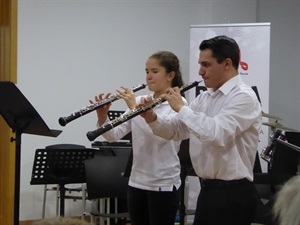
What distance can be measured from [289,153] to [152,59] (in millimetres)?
879


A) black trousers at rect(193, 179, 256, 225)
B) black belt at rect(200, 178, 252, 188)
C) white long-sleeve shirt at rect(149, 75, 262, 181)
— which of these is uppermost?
white long-sleeve shirt at rect(149, 75, 262, 181)

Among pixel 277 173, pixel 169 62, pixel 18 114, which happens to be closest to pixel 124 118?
pixel 169 62

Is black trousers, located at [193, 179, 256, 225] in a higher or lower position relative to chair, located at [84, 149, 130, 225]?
higher

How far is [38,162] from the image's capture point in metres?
3.40

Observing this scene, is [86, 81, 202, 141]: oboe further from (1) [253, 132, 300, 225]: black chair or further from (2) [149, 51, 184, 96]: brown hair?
(1) [253, 132, 300, 225]: black chair

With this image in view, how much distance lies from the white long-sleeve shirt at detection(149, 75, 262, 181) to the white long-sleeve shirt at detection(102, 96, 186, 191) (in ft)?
1.21

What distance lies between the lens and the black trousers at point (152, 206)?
2.41 metres

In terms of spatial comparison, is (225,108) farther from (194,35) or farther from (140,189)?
(194,35)

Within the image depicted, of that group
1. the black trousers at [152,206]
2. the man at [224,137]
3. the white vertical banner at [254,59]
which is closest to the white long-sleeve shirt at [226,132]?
the man at [224,137]

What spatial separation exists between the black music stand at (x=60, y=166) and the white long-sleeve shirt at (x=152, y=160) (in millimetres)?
1040

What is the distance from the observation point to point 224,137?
197 centimetres

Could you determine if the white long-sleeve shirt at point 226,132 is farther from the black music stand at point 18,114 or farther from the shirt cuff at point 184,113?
the black music stand at point 18,114

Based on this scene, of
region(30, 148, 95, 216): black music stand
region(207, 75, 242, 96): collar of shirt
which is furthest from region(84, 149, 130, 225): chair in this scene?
region(207, 75, 242, 96): collar of shirt

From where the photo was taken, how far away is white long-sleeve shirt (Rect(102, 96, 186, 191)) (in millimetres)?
2443
